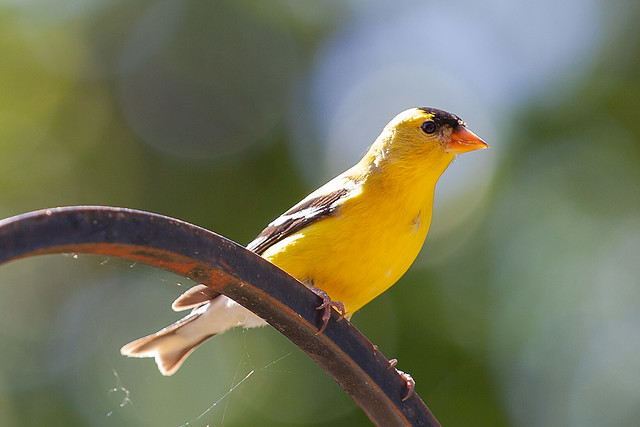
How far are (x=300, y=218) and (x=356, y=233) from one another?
14.4 inches

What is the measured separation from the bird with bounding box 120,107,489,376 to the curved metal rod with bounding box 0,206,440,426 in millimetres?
619

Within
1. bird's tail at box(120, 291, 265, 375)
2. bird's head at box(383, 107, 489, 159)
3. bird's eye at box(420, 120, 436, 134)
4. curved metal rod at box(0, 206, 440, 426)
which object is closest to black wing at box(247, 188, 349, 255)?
bird's tail at box(120, 291, 265, 375)

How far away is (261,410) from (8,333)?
1.49 metres

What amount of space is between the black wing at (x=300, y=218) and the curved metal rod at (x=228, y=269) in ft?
3.46

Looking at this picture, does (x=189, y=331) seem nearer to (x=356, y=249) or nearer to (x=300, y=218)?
(x=300, y=218)

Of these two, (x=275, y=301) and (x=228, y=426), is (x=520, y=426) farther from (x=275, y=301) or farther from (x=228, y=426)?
(x=275, y=301)

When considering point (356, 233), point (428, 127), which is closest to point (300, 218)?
point (356, 233)

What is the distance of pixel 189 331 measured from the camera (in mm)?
3438

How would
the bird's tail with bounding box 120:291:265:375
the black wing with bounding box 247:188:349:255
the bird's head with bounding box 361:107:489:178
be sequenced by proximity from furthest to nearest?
the bird's head with bounding box 361:107:489:178 < the bird's tail with bounding box 120:291:265:375 < the black wing with bounding box 247:188:349:255

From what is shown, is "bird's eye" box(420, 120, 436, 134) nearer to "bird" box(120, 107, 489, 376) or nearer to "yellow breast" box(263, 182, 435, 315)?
"bird" box(120, 107, 489, 376)

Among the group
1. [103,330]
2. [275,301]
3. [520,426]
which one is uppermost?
[275,301]

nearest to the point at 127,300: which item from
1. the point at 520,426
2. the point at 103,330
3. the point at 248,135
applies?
the point at 103,330

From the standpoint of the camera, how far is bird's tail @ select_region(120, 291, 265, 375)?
3.32 meters

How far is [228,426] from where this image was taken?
3865 mm
